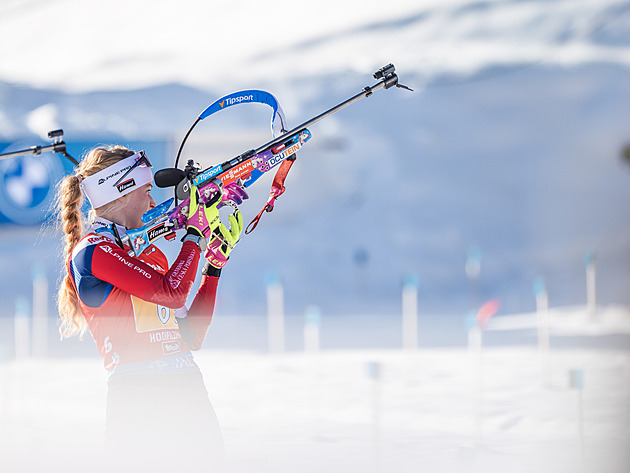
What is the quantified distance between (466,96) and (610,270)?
3678 mm

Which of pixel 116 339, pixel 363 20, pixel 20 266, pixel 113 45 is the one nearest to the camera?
pixel 116 339

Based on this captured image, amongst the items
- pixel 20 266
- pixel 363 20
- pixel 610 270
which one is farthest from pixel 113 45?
pixel 610 270

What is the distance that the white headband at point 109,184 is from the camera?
1.10m

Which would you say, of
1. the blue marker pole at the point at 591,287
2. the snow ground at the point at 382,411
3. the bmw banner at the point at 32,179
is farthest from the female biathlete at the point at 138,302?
the blue marker pole at the point at 591,287

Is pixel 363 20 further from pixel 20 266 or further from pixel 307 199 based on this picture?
pixel 20 266

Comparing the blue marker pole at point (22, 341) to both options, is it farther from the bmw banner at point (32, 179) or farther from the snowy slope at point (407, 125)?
the snowy slope at point (407, 125)

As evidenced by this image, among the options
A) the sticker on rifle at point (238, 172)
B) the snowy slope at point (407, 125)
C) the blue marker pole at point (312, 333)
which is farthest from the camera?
the snowy slope at point (407, 125)

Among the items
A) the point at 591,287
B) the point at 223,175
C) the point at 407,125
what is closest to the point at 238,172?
the point at 223,175

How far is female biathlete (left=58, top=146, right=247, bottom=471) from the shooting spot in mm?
1029

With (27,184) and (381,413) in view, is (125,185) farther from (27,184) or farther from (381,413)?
(27,184)

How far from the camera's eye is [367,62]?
7660mm

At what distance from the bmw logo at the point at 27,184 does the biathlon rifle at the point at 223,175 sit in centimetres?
121

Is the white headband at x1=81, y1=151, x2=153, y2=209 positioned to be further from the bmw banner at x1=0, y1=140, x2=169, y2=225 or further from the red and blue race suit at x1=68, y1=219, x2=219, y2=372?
the bmw banner at x1=0, y1=140, x2=169, y2=225

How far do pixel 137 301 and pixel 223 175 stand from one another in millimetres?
254
